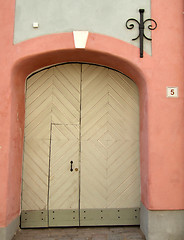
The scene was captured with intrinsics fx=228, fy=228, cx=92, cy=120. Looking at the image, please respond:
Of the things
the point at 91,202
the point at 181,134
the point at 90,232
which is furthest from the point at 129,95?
the point at 90,232

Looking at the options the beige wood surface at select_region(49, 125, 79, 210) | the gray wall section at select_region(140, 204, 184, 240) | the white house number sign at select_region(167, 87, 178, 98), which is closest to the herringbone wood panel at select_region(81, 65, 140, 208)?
the beige wood surface at select_region(49, 125, 79, 210)

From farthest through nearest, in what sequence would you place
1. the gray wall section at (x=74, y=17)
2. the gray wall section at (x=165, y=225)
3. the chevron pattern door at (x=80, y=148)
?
the chevron pattern door at (x=80, y=148), the gray wall section at (x=74, y=17), the gray wall section at (x=165, y=225)

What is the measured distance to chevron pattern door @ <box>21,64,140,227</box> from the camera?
409cm

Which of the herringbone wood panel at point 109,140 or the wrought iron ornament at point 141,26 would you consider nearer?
the wrought iron ornament at point 141,26

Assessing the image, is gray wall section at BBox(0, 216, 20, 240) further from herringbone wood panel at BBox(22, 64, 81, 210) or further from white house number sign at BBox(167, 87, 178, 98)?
white house number sign at BBox(167, 87, 178, 98)

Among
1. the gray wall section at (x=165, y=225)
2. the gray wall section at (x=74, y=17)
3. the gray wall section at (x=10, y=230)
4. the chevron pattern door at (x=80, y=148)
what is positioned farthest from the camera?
the chevron pattern door at (x=80, y=148)

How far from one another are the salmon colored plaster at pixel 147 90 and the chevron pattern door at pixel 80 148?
0.34 meters

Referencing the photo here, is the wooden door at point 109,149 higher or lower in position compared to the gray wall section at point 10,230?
higher

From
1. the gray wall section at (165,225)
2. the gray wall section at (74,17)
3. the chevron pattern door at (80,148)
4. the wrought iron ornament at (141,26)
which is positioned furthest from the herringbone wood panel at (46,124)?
the gray wall section at (165,225)

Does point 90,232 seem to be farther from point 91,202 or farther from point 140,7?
point 140,7

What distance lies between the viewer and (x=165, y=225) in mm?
3625

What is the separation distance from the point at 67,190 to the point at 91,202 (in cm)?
48

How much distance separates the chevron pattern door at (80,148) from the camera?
4094mm

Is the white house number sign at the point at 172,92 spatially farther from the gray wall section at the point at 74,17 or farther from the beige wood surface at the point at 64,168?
the beige wood surface at the point at 64,168
